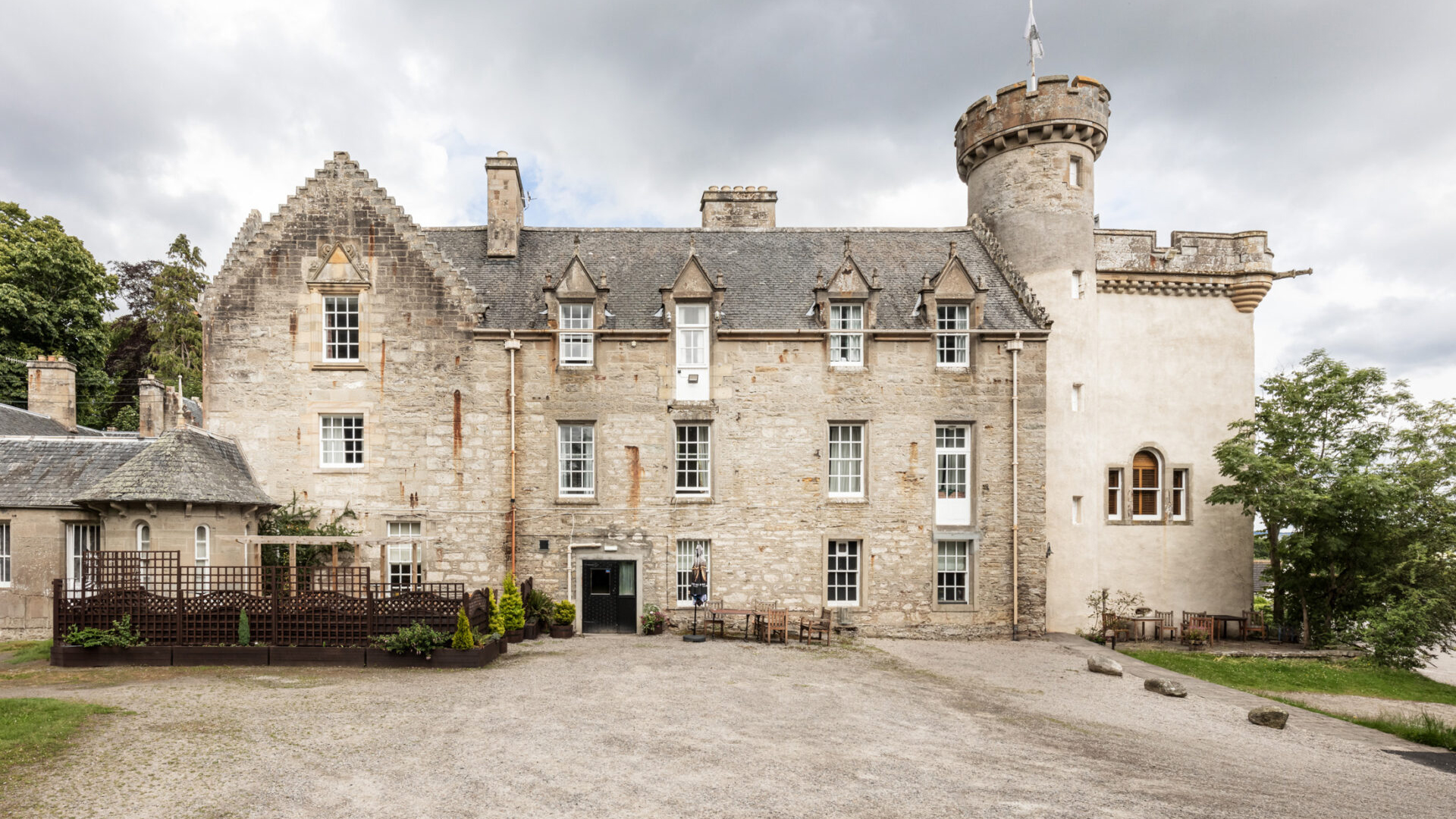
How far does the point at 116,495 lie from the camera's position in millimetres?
16672

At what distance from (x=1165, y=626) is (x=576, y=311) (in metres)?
21.7

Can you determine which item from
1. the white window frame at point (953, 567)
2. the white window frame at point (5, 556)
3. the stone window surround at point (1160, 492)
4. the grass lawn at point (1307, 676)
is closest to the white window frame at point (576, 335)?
the white window frame at point (953, 567)

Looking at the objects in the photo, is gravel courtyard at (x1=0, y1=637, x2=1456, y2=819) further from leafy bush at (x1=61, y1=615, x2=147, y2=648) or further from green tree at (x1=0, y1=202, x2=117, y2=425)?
green tree at (x1=0, y1=202, x2=117, y2=425)

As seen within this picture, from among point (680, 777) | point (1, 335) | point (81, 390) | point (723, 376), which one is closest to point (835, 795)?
point (680, 777)

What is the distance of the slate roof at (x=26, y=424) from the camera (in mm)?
21906

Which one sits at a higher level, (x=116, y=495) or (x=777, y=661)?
(x=116, y=495)

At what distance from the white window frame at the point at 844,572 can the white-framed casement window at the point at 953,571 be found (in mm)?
2538

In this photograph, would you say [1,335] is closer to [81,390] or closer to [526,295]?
[81,390]

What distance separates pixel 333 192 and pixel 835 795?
21262 mm

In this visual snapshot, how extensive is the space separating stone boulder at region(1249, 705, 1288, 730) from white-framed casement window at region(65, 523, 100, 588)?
28.9m

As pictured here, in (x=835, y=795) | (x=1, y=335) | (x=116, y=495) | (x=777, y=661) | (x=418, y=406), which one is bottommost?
(x=777, y=661)

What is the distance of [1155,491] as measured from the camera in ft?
77.0

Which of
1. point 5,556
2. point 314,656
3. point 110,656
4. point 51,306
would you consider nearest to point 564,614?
point 314,656

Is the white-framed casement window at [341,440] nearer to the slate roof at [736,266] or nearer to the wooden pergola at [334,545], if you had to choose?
the wooden pergola at [334,545]
